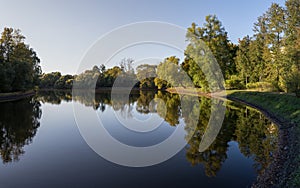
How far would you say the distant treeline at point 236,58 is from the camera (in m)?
27.8

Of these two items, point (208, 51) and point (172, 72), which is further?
point (172, 72)

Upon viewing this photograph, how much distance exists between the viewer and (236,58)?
43.6 metres

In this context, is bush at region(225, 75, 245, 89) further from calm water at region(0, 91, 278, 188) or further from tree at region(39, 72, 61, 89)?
tree at region(39, 72, 61, 89)

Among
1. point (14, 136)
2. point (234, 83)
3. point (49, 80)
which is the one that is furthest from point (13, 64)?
point (49, 80)

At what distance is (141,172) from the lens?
7.99 meters

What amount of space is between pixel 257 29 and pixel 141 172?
3801cm

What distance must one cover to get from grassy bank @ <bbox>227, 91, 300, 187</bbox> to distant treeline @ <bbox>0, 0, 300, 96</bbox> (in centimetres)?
199

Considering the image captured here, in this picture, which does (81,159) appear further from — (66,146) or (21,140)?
(21,140)

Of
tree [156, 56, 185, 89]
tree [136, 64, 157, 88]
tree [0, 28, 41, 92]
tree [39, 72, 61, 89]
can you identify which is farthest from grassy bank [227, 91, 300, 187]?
tree [39, 72, 61, 89]

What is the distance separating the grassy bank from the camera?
621 cm

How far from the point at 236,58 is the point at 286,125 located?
3263 centimetres

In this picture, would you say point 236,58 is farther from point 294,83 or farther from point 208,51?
point 294,83

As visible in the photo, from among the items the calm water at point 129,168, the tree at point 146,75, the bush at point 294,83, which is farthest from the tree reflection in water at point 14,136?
the tree at point 146,75

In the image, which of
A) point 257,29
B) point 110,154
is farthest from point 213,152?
point 257,29
